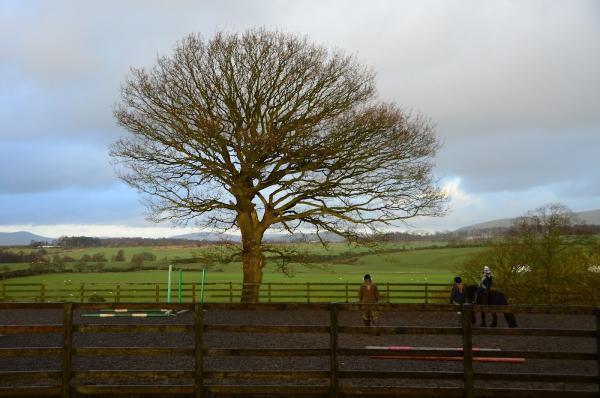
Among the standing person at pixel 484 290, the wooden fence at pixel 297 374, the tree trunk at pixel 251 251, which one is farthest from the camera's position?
the tree trunk at pixel 251 251

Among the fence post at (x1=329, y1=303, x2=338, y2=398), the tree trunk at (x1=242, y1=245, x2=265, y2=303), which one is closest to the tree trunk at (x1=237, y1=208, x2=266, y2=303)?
the tree trunk at (x1=242, y1=245, x2=265, y2=303)

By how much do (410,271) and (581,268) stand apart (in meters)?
30.6

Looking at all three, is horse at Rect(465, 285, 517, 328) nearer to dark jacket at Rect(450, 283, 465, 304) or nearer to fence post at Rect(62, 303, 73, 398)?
dark jacket at Rect(450, 283, 465, 304)

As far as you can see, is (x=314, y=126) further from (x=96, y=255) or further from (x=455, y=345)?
(x=96, y=255)

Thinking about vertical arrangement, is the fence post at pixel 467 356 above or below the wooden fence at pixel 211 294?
above

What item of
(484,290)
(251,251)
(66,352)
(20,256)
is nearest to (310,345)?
(484,290)

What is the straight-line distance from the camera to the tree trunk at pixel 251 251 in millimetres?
24000

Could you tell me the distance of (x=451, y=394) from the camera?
21.5ft

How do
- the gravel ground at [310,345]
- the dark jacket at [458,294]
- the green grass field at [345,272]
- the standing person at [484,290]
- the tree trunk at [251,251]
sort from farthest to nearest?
the green grass field at [345,272]
the tree trunk at [251,251]
the dark jacket at [458,294]
the standing person at [484,290]
the gravel ground at [310,345]

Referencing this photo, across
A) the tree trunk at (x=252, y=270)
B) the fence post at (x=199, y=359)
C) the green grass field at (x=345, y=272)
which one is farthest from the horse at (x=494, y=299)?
the green grass field at (x=345, y=272)

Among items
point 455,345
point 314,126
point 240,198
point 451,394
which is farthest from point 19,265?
point 451,394

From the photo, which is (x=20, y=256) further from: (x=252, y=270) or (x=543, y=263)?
(x=543, y=263)

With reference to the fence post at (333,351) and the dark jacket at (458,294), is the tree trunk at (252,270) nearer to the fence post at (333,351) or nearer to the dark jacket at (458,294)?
the dark jacket at (458,294)

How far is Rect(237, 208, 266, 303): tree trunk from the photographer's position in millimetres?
24000
